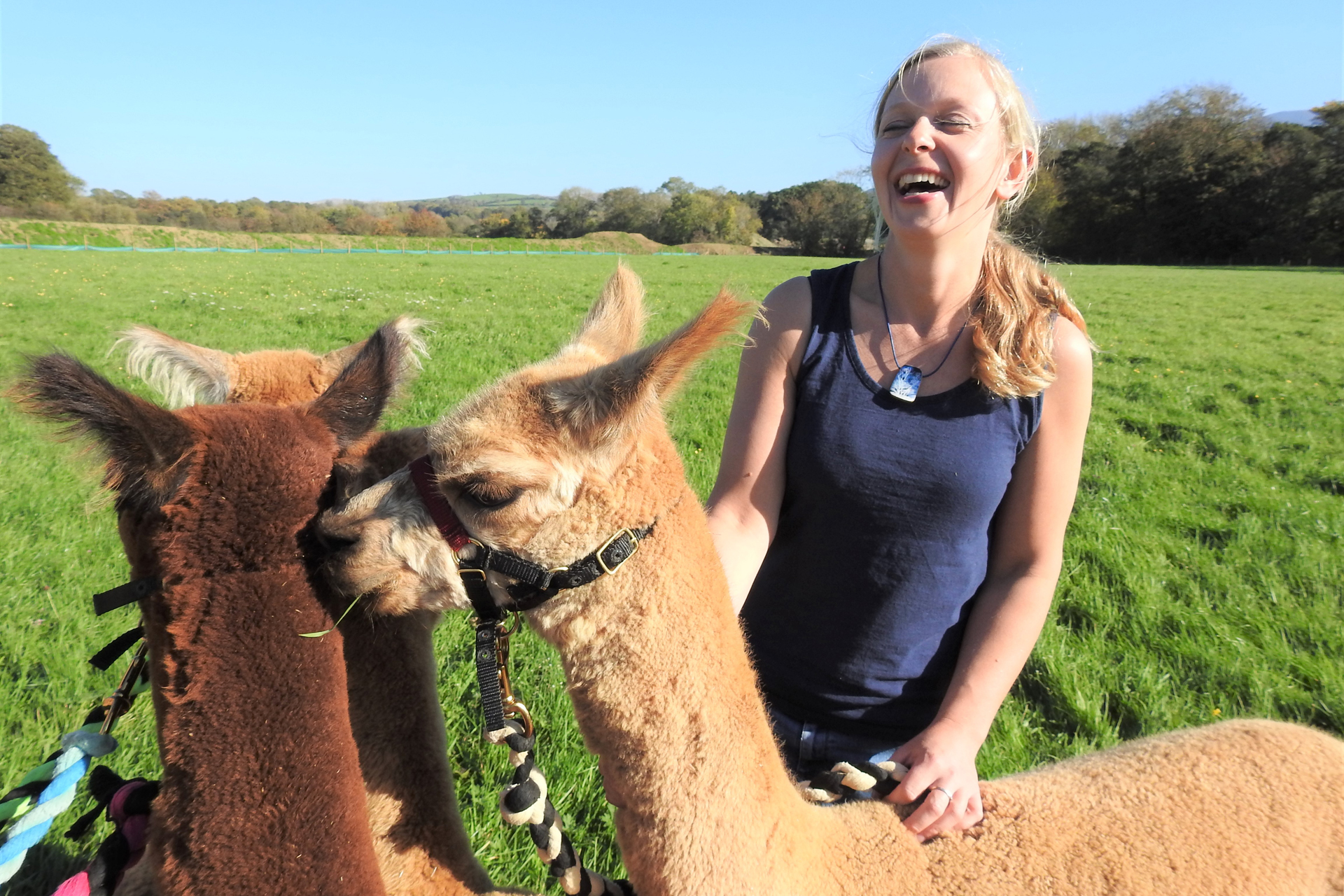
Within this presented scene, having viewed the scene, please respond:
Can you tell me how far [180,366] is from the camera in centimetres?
223

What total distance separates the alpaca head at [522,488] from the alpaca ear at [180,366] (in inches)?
35.9

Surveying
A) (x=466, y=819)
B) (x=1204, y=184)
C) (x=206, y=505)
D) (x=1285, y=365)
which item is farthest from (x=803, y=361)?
(x=1204, y=184)

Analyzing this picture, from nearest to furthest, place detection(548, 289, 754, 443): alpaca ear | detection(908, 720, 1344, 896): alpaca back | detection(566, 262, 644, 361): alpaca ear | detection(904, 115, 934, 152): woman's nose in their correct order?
detection(548, 289, 754, 443): alpaca ear < detection(908, 720, 1344, 896): alpaca back < detection(904, 115, 934, 152): woman's nose < detection(566, 262, 644, 361): alpaca ear

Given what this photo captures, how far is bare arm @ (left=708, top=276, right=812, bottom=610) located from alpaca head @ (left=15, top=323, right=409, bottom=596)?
1049mm

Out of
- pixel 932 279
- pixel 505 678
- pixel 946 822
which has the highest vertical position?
pixel 932 279

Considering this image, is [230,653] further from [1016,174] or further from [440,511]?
[1016,174]

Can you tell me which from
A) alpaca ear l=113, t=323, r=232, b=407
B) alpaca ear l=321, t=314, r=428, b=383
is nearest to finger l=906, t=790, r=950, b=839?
alpaca ear l=321, t=314, r=428, b=383

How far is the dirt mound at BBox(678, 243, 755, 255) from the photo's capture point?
7891cm

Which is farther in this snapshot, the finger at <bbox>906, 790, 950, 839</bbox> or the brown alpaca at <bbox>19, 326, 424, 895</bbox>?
the finger at <bbox>906, 790, 950, 839</bbox>

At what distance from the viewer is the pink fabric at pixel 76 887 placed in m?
1.50

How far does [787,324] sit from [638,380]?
85 centimetres

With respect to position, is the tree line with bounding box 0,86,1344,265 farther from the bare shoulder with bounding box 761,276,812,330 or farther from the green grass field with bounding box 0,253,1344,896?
the bare shoulder with bounding box 761,276,812,330

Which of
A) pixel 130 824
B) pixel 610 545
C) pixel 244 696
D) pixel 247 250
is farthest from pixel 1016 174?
pixel 247 250

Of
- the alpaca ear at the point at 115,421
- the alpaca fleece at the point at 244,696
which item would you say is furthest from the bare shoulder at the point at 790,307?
the alpaca ear at the point at 115,421
